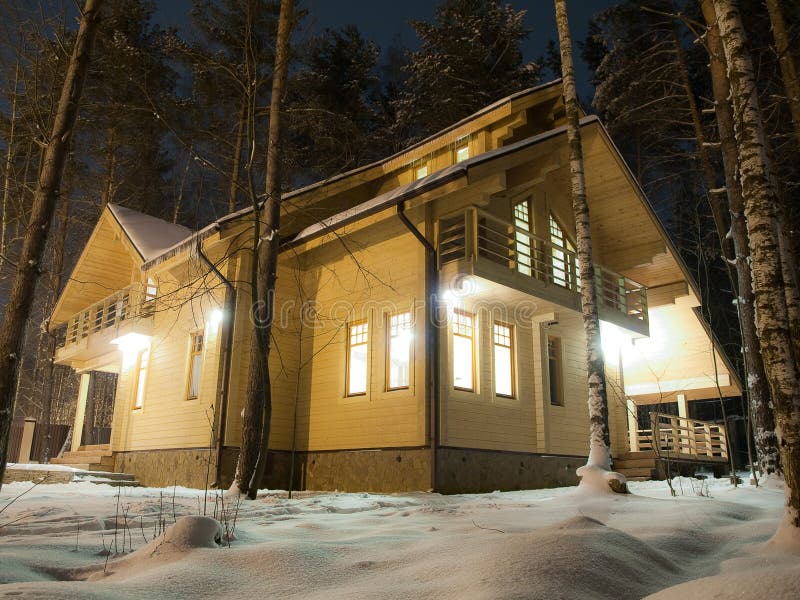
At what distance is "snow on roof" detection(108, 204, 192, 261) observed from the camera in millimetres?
15695

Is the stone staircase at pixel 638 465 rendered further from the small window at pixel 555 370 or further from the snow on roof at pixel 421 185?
the snow on roof at pixel 421 185

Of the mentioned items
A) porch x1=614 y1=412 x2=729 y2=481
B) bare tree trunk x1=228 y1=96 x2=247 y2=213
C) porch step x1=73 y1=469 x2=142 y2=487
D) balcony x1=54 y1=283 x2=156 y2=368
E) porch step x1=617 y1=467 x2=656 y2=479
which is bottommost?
porch step x1=73 y1=469 x2=142 y2=487

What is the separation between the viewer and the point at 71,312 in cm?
2067

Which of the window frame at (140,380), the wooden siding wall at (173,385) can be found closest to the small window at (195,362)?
the wooden siding wall at (173,385)

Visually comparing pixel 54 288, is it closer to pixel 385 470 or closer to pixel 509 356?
pixel 385 470

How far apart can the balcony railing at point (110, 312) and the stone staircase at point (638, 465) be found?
12.3 metres

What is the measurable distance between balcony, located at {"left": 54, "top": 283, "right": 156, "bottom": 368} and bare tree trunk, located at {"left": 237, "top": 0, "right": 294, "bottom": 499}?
568 centimetres

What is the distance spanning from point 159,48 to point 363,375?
17330mm

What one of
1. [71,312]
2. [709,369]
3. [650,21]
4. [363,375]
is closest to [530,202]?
[363,375]

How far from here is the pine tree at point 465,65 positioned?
24656mm

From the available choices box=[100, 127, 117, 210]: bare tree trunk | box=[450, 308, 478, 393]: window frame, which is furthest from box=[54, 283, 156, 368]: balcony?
box=[450, 308, 478, 393]: window frame

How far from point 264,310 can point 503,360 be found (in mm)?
5456

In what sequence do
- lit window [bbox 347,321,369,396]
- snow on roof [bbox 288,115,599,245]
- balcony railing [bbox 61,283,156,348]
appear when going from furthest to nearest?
balcony railing [bbox 61,283,156,348]
lit window [bbox 347,321,369,396]
snow on roof [bbox 288,115,599,245]

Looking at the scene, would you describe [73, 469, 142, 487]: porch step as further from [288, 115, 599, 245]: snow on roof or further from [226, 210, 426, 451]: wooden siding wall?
[288, 115, 599, 245]: snow on roof
